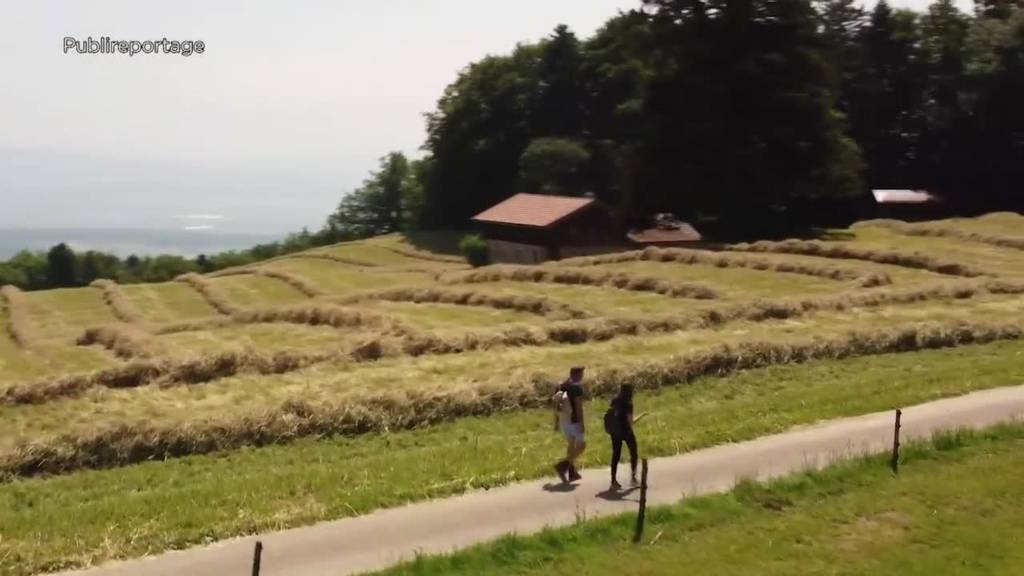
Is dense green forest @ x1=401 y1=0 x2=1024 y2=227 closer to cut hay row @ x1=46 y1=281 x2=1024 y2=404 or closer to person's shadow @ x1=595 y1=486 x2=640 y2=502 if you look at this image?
cut hay row @ x1=46 y1=281 x2=1024 y2=404

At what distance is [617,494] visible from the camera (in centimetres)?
1534

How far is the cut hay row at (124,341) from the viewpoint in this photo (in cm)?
3281

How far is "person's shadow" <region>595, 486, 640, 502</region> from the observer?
596 inches

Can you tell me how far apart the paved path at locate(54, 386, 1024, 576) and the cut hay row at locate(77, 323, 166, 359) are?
62.9ft

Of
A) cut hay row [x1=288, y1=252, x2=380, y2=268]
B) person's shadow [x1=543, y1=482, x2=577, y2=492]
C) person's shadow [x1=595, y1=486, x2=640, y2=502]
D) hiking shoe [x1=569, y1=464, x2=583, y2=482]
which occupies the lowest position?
person's shadow [x1=595, y1=486, x2=640, y2=502]

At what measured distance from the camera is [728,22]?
64.1 metres

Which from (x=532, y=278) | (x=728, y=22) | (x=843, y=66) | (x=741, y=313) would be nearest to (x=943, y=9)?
(x=843, y=66)

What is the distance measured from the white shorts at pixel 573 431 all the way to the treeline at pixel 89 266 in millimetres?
100828

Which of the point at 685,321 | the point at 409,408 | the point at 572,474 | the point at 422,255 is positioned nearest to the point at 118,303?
the point at 422,255

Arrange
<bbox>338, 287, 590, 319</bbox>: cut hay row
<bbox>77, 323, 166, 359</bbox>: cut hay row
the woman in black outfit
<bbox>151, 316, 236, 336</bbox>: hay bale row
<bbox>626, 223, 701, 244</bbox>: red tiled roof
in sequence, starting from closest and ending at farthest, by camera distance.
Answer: the woman in black outfit < <bbox>77, 323, 166, 359</bbox>: cut hay row < <bbox>338, 287, 590, 319</bbox>: cut hay row < <bbox>151, 316, 236, 336</bbox>: hay bale row < <bbox>626, 223, 701, 244</bbox>: red tiled roof

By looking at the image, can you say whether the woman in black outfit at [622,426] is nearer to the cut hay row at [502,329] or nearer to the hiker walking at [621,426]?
the hiker walking at [621,426]

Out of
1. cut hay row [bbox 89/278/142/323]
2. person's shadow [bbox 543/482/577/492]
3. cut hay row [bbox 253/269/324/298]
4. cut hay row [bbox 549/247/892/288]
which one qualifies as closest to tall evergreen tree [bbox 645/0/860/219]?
cut hay row [bbox 549/247/892/288]

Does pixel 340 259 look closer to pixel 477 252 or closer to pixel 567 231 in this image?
pixel 477 252

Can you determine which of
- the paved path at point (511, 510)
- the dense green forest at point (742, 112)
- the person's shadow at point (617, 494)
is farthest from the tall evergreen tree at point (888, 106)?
the person's shadow at point (617, 494)
